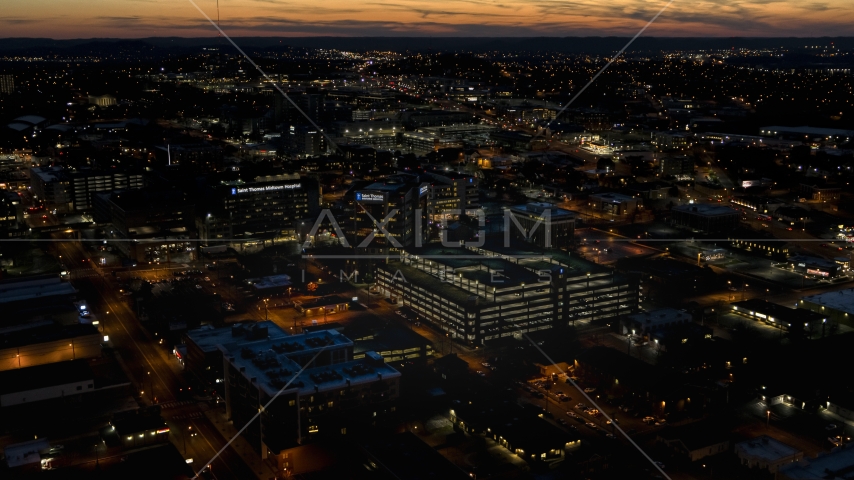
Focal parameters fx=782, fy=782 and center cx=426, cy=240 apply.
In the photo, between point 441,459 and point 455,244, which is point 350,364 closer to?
point 441,459

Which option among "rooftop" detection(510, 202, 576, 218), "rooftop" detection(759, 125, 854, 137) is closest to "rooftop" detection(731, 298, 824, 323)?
"rooftop" detection(510, 202, 576, 218)

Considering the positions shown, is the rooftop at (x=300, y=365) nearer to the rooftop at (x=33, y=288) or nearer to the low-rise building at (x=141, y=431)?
the low-rise building at (x=141, y=431)

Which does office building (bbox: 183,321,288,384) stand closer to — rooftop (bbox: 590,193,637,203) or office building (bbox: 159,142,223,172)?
rooftop (bbox: 590,193,637,203)

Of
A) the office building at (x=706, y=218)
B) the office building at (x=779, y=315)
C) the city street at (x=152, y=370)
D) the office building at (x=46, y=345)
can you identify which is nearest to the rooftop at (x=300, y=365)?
the city street at (x=152, y=370)

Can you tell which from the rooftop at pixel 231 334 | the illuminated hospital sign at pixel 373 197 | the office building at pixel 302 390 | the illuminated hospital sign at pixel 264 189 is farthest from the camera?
the illuminated hospital sign at pixel 264 189

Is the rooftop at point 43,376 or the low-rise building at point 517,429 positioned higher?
the rooftop at point 43,376

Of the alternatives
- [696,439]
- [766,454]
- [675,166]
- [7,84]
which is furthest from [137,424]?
[7,84]
